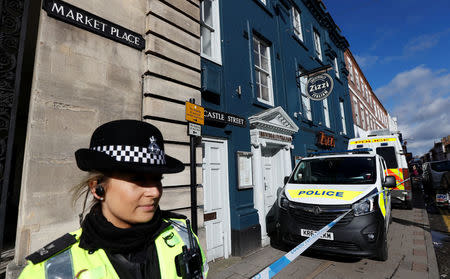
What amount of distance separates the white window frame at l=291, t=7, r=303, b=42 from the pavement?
8682mm

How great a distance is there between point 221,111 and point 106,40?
8.62 ft

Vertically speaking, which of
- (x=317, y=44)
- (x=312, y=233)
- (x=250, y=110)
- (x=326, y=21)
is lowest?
(x=312, y=233)

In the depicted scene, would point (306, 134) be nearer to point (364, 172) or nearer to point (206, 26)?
point (364, 172)

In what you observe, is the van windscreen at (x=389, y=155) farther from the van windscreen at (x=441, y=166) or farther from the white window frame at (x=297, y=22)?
the white window frame at (x=297, y=22)

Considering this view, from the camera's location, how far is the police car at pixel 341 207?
3.93 m

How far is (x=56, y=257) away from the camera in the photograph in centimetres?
107

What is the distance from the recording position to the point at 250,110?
20.7 ft

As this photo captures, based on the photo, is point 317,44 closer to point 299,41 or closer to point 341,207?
point 299,41

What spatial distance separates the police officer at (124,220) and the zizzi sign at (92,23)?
2.78m

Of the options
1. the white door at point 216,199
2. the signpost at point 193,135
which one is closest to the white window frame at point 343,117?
the white door at point 216,199

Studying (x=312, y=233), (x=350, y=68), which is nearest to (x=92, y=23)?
(x=312, y=233)

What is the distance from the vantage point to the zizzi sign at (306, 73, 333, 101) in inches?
322

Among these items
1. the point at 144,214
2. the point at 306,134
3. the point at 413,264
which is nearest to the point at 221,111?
the point at 144,214

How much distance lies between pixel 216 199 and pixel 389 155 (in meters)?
8.10
